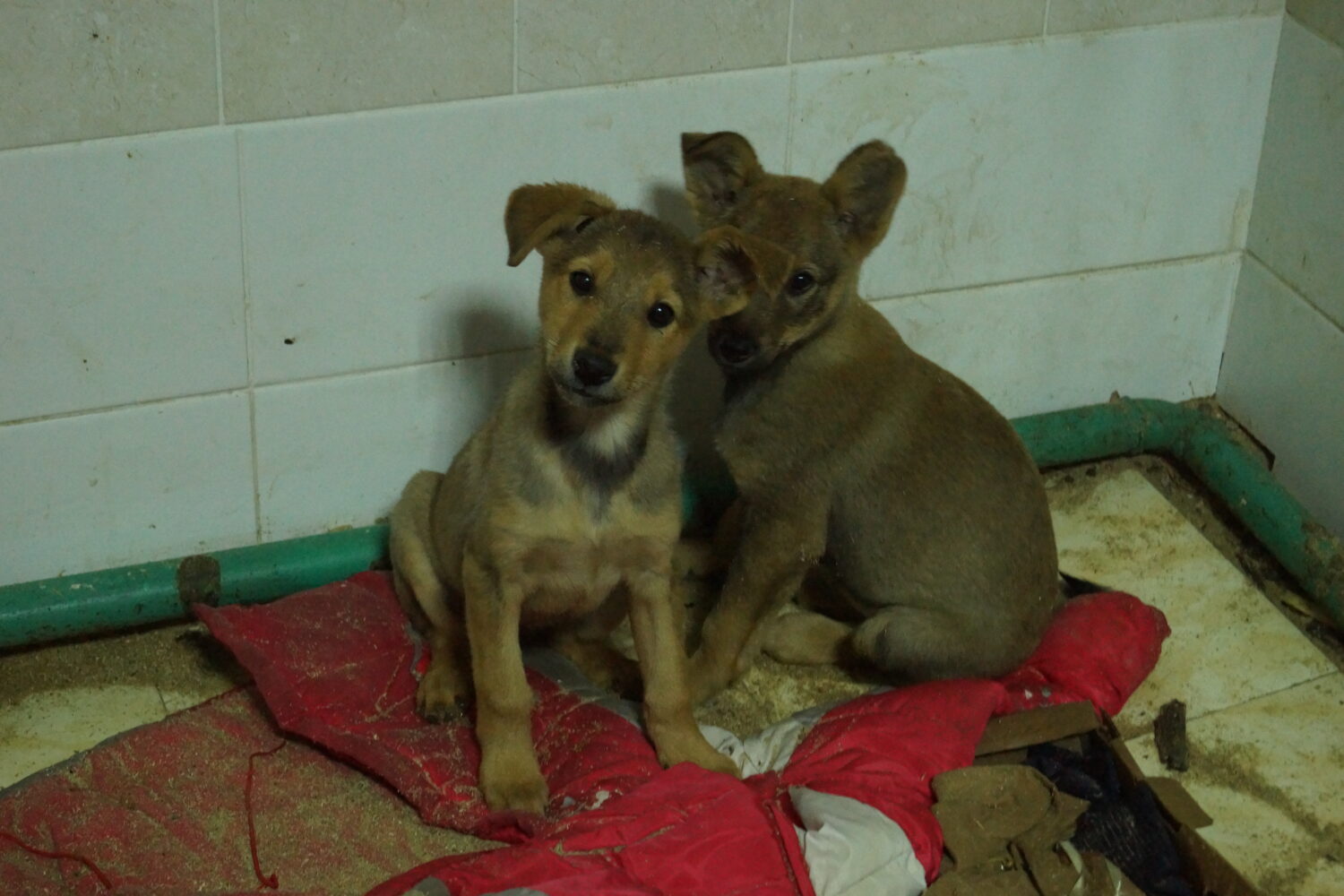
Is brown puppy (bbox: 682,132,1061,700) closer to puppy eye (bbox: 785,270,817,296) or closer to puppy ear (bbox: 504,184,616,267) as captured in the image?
puppy eye (bbox: 785,270,817,296)

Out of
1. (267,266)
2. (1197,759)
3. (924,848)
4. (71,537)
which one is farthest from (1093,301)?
(71,537)

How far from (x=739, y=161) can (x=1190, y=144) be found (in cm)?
187

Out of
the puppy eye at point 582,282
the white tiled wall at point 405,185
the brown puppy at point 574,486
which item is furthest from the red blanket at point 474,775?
the puppy eye at point 582,282

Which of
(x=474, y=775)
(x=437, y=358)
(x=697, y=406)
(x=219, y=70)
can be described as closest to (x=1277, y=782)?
(x=697, y=406)

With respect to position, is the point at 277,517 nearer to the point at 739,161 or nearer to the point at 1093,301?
the point at 739,161

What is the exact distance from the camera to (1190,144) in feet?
18.7

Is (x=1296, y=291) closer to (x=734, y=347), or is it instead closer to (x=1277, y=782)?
(x=1277, y=782)

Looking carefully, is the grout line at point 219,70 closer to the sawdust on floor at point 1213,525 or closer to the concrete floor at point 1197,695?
the concrete floor at point 1197,695

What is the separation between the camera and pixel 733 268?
412 centimetres

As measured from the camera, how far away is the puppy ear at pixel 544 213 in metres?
4.01

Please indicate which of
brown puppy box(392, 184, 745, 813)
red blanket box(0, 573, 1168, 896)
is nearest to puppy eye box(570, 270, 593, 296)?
brown puppy box(392, 184, 745, 813)

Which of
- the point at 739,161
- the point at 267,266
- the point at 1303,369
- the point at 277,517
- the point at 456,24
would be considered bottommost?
the point at 277,517

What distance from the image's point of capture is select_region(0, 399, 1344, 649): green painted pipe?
4.85 m

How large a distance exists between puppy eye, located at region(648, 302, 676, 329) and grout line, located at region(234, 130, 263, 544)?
1.31 metres
